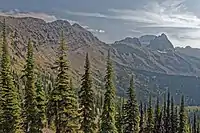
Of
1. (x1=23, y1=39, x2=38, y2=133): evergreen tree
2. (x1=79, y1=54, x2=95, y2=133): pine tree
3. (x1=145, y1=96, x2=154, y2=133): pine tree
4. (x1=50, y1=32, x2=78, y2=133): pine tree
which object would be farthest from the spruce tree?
(x1=145, y1=96, x2=154, y2=133): pine tree

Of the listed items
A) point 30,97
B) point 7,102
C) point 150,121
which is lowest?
A: point 150,121

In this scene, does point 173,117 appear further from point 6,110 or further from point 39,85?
point 6,110

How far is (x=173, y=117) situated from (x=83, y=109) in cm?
7147

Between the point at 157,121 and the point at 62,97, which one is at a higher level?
the point at 62,97

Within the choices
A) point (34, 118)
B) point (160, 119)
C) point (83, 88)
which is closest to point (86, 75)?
point (83, 88)

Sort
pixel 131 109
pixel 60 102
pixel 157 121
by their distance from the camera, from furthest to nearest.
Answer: pixel 157 121
pixel 131 109
pixel 60 102

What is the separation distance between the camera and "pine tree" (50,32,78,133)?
4706 cm

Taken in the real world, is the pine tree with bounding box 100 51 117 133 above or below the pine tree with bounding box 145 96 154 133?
above

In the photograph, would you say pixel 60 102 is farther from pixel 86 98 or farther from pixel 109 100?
pixel 109 100

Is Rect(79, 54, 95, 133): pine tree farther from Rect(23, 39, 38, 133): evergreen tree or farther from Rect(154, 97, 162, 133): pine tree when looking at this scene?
Rect(154, 97, 162, 133): pine tree

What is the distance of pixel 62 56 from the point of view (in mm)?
46906

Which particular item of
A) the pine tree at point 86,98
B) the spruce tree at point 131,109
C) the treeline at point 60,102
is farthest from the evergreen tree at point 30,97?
the spruce tree at point 131,109

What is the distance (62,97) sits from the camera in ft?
155

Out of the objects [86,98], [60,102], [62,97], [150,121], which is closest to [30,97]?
[86,98]
